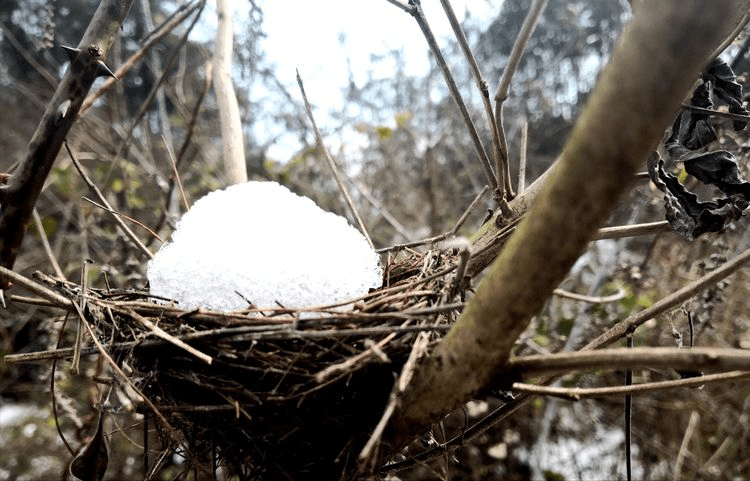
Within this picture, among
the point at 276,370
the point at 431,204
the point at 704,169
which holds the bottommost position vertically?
the point at 431,204

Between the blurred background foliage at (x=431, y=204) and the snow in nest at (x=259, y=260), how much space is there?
3.70 ft

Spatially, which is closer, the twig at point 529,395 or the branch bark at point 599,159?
the branch bark at point 599,159

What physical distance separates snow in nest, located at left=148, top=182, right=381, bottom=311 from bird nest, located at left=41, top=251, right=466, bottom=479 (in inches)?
3.4

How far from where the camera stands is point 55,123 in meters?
0.93

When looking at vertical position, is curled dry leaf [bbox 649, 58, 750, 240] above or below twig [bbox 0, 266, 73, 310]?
below

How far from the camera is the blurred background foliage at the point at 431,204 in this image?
251 cm

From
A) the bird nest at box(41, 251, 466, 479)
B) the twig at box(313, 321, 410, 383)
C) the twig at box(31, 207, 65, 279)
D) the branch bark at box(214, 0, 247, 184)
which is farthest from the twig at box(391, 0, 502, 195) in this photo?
the twig at box(31, 207, 65, 279)

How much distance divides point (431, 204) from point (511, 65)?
1.88 meters

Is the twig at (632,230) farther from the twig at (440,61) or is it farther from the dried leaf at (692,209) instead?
the twig at (440,61)

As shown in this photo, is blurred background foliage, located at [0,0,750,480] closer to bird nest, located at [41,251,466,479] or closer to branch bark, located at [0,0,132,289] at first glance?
branch bark, located at [0,0,132,289]

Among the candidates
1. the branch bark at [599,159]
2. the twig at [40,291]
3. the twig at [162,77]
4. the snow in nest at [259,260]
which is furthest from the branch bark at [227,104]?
the branch bark at [599,159]

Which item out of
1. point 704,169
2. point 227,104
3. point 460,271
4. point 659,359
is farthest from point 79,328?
point 704,169

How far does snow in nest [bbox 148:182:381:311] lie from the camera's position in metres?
0.92

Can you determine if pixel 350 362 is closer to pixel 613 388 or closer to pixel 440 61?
pixel 613 388
